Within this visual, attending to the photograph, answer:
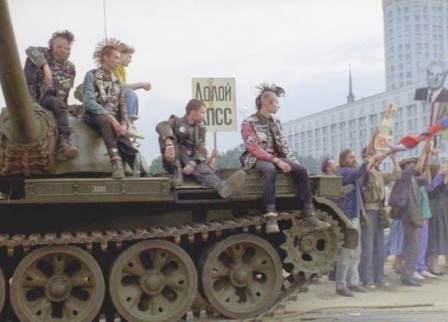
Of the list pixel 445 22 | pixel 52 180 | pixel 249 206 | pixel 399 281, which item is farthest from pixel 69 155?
pixel 445 22

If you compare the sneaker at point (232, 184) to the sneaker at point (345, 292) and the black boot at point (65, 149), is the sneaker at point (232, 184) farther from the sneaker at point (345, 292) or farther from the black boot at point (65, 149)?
the sneaker at point (345, 292)

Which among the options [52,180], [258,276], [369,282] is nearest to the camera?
[52,180]

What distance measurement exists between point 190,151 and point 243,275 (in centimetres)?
165

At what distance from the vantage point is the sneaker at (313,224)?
9414 millimetres

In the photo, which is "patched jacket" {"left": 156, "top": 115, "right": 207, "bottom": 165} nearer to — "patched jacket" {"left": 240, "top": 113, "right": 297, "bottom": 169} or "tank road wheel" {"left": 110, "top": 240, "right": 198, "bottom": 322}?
"patched jacket" {"left": 240, "top": 113, "right": 297, "bottom": 169}

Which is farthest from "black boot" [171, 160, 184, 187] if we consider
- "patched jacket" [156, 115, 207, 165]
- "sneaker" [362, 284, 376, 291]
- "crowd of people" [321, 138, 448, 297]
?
"sneaker" [362, 284, 376, 291]

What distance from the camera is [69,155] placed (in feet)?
29.1

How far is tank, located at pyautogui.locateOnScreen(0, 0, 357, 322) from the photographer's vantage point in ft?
28.8

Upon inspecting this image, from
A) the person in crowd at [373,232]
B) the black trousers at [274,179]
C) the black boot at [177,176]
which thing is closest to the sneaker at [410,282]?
the person in crowd at [373,232]

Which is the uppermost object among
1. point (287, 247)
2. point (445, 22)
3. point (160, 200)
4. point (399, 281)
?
point (445, 22)

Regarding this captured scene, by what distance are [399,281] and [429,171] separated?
203cm

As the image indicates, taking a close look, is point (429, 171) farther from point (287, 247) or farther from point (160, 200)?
point (160, 200)

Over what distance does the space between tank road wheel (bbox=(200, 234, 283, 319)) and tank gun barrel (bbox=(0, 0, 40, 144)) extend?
2.62 meters

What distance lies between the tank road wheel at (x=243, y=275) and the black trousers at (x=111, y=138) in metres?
1.51
